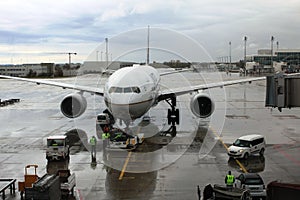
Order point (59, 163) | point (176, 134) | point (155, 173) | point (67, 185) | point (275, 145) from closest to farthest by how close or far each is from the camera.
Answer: point (67, 185)
point (155, 173)
point (59, 163)
point (275, 145)
point (176, 134)

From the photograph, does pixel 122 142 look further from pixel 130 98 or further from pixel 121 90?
pixel 121 90

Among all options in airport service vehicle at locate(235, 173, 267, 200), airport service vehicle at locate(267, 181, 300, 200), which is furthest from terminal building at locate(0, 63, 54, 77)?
airport service vehicle at locate(267, 181, 300, 200)

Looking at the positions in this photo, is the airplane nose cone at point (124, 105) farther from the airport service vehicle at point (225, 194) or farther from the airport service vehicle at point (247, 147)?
the airport service vehicle at point (225, 194)

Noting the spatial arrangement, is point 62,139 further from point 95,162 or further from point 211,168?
point 211,168

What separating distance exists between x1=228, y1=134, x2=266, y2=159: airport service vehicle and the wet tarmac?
371 mm

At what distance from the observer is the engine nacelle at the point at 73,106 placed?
28516mm

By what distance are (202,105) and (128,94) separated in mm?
8435

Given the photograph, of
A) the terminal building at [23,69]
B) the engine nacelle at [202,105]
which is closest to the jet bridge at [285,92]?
the engine nacelle at [202,105]

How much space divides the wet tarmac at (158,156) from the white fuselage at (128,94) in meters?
2.30

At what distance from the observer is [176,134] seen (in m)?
26.1

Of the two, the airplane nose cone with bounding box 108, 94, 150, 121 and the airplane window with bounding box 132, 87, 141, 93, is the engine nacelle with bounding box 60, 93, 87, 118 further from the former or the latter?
the airplane window with bounding box 132, 87, 141, 93

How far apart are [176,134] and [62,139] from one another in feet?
29.1

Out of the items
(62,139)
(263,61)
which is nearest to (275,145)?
(62,139)

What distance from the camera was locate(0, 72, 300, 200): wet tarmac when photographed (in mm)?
15711
